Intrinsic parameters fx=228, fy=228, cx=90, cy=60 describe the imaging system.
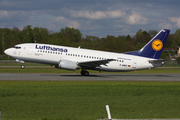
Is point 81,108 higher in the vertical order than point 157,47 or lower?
lower

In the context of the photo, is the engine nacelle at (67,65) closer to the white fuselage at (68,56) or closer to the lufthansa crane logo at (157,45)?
the white fuselage at (68,56)

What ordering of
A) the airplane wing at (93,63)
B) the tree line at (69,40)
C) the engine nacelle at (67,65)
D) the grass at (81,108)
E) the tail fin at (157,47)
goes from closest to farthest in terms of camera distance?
the grass at (81,108) → the engine nacelle at (67,65) → the airplane wing at (93,63) → the tail fin at (157,47) → the tree line at (69,40)

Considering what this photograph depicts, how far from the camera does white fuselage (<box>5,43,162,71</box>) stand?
102 feet

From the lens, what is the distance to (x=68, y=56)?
104 feet

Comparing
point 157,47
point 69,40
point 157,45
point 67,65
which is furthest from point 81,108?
point 69,40

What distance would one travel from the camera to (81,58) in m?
32.2

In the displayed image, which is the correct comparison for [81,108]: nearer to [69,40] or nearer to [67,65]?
[67,65]

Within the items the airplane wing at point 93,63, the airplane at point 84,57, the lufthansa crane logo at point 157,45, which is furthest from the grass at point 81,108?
the lufthansa crane logo at point 157,45

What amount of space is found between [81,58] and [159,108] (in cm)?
2129

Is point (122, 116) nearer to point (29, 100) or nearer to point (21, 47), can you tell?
point (29, 100)

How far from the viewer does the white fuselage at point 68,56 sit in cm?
3120

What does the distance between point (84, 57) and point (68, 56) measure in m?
2.29

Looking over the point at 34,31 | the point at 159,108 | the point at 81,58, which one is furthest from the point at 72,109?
the point at 34,31

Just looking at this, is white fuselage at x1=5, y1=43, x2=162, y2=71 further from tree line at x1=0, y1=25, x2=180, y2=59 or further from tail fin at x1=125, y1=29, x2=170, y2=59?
tree line at x1=0, y1=25, x2=180, y2=59
